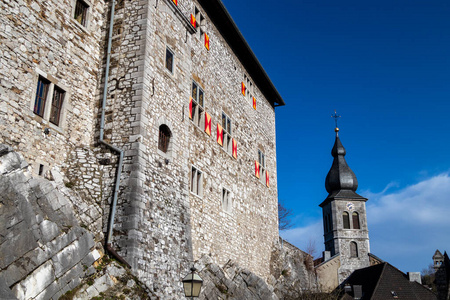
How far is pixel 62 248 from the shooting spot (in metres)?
10.1

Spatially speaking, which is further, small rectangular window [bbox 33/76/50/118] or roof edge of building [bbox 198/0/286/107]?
roof edge of building [bbox 198/0/286/107]

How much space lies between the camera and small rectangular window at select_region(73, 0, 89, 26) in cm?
1335

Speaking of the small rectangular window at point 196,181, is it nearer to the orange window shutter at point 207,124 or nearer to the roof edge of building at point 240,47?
the orange window shutter at point 207,124

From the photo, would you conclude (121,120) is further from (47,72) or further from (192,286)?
(192,286)

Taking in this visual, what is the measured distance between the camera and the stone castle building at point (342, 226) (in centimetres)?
6250

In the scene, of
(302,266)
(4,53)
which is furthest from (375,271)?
(4,53)

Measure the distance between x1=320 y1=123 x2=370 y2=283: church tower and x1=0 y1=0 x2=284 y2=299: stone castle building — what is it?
162 ft

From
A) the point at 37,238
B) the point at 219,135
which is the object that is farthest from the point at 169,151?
the point at 219,135

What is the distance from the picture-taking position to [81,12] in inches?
535

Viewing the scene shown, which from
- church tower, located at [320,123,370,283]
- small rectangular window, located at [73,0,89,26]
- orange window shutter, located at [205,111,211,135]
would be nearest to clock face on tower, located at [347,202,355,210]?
church tower, located at [320,123,370,283]

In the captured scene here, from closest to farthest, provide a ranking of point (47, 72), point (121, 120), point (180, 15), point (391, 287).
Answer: point (47, 72)
point (121, 120)
point (180, 15)
point (391, 287)

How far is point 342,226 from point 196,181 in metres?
52.5

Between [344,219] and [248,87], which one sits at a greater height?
[344,219]

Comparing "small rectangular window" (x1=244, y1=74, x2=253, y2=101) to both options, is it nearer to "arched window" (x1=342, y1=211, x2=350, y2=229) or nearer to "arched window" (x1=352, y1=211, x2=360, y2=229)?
"arched window" (x1=342, y1=211, x2=350, y2=229)
